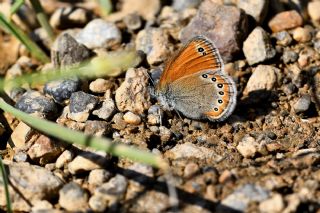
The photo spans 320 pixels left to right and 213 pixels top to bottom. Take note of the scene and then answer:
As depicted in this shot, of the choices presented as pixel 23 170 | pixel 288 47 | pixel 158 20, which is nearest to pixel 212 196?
pixel 23 170

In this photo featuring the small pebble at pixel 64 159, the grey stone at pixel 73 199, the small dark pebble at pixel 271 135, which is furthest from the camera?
the small dark pebble at pixel 271 135

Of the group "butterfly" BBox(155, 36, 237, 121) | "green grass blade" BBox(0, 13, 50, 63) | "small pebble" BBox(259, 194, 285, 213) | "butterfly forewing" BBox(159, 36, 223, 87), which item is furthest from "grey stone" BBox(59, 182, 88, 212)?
"green grass blade" BBox(0, 13, 50, 63)

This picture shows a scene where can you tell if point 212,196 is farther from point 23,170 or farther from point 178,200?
point 23,170

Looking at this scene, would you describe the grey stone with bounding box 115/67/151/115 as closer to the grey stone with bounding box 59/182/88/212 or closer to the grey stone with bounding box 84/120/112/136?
the grey stone with bounding box 84/120/112/136

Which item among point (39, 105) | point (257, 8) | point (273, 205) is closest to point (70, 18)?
point (39, 105)

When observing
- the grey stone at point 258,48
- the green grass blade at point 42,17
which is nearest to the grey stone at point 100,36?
the green grass blade at point 42,17

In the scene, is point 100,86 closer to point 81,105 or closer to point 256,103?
point 81,105

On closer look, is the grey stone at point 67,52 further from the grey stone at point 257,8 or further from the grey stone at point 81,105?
the grey stone at point 257,8
